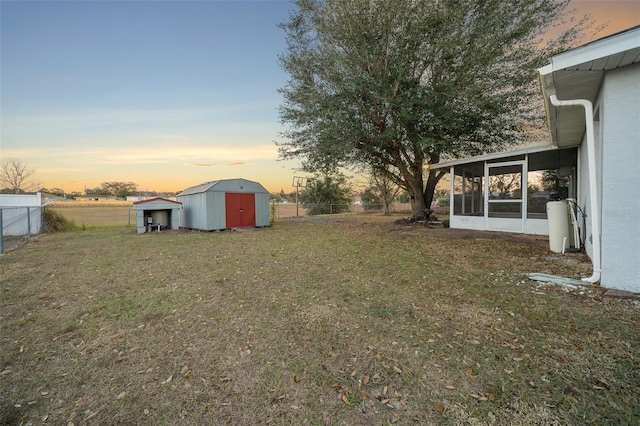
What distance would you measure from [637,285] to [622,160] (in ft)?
5.33

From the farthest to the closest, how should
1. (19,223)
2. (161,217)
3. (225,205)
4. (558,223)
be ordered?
(161,217) < (225,205) < (19,223) < (558,223)

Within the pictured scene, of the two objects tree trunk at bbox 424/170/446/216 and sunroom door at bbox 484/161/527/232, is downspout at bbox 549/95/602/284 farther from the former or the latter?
tree trunk at bbox 424/170/446/216

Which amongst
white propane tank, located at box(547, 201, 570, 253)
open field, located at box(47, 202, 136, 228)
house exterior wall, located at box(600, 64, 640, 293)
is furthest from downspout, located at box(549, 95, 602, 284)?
open field, located at box(47, 202, 136, 228)

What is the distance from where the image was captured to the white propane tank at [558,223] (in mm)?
6133

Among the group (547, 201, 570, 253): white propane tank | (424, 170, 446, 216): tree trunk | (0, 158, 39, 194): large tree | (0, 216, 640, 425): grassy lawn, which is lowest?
(0, 216, 640, 425): grassy lawn

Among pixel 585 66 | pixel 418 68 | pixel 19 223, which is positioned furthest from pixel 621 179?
pixel 19 223

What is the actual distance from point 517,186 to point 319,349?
9.96m

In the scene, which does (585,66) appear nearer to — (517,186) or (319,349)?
(319,349)

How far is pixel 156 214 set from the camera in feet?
42.6

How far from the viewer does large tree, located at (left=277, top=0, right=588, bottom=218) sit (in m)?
9.09

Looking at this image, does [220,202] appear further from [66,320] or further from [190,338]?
[190,338]

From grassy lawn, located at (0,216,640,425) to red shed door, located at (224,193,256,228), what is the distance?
7.68 meters

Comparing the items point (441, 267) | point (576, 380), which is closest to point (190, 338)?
point (576, 380)

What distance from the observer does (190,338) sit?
2900 millimetres
